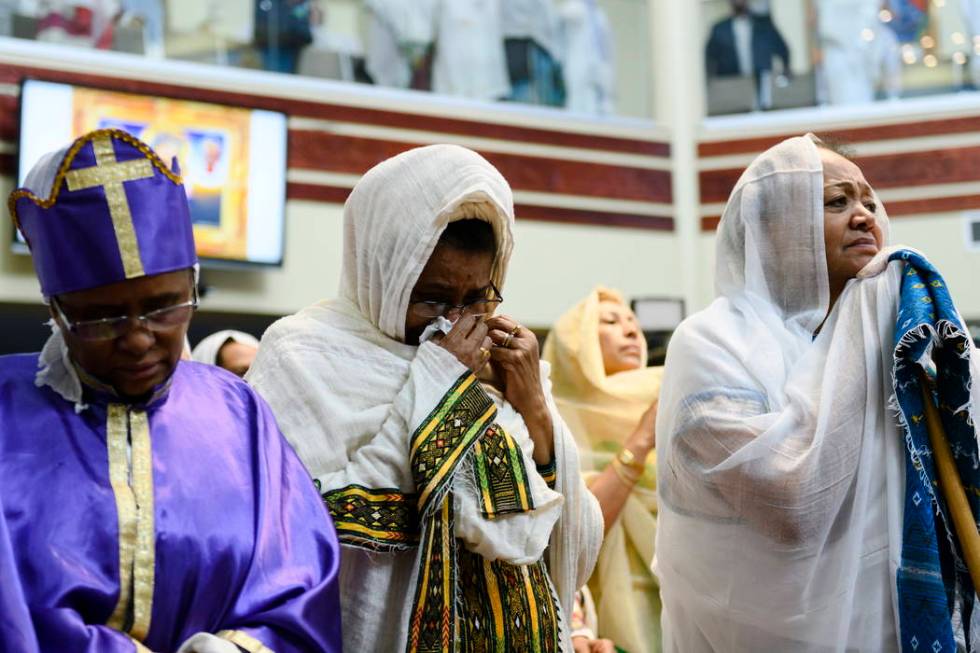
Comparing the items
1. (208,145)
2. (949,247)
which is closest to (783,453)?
(208,145)

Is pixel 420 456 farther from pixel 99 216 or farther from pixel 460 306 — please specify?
pixel 99 216

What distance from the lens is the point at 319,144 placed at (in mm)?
8430

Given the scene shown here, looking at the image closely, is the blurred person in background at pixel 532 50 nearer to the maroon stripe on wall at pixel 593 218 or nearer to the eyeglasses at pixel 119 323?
the maroon stripe on wall at pixel 593 218

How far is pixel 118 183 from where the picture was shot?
91.1 inches

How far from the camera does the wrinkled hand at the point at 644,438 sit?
4227 millimetres

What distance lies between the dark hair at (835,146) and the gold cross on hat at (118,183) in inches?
66.7

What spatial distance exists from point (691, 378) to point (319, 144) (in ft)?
18.4

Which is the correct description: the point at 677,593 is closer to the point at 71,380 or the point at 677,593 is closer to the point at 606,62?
the point at 71,380

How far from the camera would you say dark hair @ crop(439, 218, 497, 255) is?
277cm

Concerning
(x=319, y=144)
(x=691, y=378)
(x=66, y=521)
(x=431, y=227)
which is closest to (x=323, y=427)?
(x=431, y=227)

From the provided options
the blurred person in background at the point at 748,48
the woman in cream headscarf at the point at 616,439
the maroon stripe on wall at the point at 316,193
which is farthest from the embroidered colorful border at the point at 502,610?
the blurred person in background at the point at 748,48

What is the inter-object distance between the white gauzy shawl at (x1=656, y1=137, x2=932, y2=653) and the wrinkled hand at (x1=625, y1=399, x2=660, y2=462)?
100cm

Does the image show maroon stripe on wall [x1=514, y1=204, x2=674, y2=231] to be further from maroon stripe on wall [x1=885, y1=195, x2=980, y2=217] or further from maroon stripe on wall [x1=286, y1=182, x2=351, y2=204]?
maroon stripe on wall [x1=885, y1=195, x2=980, y2=217]

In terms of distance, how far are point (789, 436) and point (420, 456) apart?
800 mm
